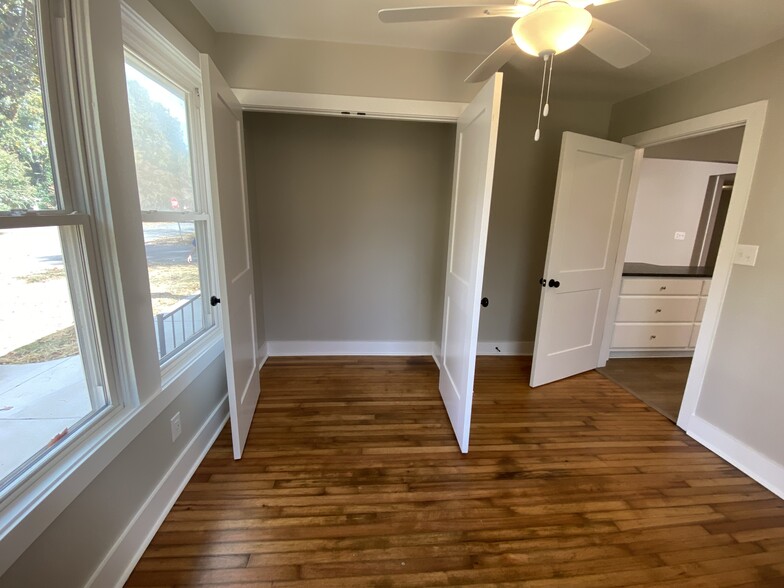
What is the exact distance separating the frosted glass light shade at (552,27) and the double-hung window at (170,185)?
4.75ft

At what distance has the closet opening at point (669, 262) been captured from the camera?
9.87 feet

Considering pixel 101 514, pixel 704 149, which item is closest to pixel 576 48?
pixel 704 149

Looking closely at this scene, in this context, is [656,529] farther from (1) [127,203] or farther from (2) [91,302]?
(1) [127,203]

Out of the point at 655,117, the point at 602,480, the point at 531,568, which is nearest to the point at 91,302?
the point at 531,568

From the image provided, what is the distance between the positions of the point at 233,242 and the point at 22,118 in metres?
0.88

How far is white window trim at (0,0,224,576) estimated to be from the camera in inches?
33.9

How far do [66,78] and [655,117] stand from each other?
11.0 feet

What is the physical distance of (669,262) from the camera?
367 centimetres

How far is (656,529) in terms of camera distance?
58.9 inches

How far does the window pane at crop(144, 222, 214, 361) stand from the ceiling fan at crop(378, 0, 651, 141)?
139 centimetres

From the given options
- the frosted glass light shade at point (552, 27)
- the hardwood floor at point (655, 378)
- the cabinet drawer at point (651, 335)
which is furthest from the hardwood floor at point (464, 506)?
the frosted glass light shade at point (552, 27)

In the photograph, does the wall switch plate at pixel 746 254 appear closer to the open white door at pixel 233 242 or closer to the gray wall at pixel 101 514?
the open white door at pixel 233 242

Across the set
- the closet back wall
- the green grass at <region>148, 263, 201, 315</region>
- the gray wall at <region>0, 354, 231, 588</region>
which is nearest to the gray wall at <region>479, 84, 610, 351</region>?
the closet back wall

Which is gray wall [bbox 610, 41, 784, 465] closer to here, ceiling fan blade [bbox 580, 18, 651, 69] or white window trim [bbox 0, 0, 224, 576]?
ceiling fan blade [bbox 580, 18, 651, 69]
